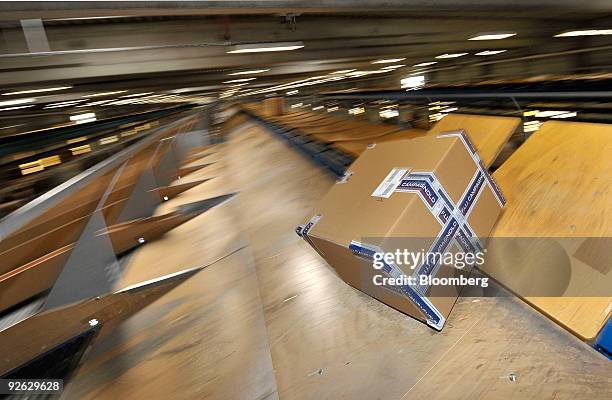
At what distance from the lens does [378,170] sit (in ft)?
4.66

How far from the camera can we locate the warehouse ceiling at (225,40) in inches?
59.8

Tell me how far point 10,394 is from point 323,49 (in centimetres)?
397

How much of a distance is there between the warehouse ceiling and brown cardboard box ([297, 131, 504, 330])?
95 cm

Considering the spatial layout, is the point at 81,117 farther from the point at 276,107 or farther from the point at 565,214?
the point at 276,107

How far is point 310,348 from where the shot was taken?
110 centimetres

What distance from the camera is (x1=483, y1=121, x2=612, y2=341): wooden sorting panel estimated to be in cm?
93

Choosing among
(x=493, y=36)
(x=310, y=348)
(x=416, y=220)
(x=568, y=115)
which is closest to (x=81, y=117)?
(x=310, y=348)

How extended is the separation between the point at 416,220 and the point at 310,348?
1.81 ft

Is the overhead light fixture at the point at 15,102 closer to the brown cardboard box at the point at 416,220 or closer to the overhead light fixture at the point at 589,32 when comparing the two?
the brown cardboard box at the point at 416,220

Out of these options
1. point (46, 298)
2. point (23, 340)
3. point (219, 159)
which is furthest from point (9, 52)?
point (219, 159)

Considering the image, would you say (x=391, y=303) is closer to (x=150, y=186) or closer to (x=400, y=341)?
→ (x=400, y=341)

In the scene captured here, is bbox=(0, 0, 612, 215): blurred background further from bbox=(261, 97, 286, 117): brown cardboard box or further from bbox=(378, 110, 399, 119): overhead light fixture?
bbox=(261, 97, 286, 117): brown cardboard box

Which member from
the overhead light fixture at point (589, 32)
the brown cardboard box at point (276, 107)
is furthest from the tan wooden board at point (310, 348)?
the brown cardboard box at point (276, 107)

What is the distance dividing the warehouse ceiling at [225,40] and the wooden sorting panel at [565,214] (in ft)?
3.59
